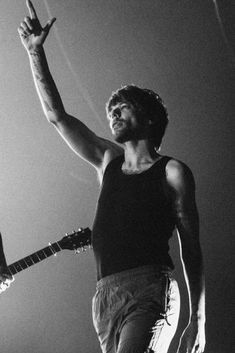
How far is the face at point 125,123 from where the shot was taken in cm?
228

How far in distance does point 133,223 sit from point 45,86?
99cm

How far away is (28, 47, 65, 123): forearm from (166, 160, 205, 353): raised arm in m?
0.76

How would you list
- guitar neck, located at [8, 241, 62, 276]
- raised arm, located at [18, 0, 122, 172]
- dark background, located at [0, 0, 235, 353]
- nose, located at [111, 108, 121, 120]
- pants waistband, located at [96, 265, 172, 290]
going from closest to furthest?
1. pants waistband, located at [96, 265, 172, 290]
2. nose, located at [111, 108, 121, 120]
3. raised arm, located at [18, 0, 122, 172]
4. guitar neck, located at [8, 241, 62, 276]
5. dark background, located at [0, 0, 235, 353]

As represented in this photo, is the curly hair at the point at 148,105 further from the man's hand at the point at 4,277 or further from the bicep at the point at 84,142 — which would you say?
the man's hand at the point at 4,277

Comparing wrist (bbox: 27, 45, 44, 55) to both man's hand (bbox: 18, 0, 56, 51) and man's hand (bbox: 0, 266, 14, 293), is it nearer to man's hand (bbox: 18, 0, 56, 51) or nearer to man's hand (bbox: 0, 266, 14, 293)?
man's hand (bbox: 18, 0, 56, 51)

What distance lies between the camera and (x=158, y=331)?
5.71 feet

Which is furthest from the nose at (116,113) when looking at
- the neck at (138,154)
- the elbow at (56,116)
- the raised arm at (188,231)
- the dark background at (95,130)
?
the dark background at (95,130)

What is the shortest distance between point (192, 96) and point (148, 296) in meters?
2.52

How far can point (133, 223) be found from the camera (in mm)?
1947

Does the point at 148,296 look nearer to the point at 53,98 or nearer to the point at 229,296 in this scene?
the point at 53,98

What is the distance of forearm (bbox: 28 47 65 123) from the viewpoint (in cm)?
249

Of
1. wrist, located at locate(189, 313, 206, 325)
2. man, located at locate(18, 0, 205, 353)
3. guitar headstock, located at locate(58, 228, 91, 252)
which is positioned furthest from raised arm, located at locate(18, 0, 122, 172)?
wrist, located at locate(189, 313, 206, 325)

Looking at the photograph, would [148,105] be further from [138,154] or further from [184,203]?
[184,203]

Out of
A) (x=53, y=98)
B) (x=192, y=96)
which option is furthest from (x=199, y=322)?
(x=192, y=96)
